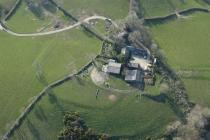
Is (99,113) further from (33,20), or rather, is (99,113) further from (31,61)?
(33,20)

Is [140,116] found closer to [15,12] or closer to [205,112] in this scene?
[205,112]

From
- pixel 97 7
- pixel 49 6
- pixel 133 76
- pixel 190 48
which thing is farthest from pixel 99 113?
pixel 49 6

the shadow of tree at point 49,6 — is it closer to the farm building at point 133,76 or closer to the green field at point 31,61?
the green field at point 31,61

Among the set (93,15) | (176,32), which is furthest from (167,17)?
(93,15)

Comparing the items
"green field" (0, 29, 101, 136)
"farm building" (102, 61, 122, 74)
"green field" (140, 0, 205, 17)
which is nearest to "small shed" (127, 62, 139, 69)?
"farm building" (102, 61, 122, 74)

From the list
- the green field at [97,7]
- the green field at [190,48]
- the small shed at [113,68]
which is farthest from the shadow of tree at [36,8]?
the green field at [190,48]

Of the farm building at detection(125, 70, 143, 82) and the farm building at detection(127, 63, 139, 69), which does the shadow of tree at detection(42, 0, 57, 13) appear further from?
the farm building at detection(125, 70, 143, 82)
